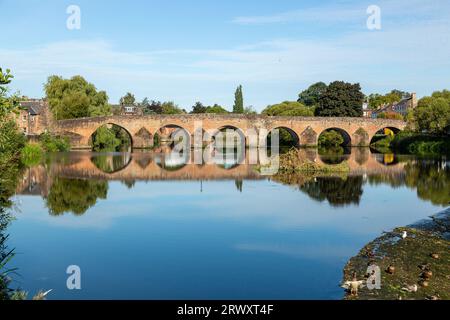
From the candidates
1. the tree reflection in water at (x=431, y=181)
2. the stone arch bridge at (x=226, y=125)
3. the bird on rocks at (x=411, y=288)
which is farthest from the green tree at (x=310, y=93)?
the bird on rocks at (x=411, y=288)

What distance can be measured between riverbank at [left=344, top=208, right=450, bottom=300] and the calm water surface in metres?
0.36

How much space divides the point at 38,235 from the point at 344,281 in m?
7.05

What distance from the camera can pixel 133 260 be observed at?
30.7 feet

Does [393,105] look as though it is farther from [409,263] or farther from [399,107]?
[409,263]

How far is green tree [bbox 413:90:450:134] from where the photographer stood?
138 ft

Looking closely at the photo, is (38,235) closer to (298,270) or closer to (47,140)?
(298,270)

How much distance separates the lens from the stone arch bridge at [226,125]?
46.2m

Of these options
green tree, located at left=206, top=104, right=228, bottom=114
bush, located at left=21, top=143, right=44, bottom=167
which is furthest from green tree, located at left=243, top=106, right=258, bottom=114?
bush, located at left=21, top=143, right=44, bottom=167

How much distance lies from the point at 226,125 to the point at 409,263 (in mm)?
41960

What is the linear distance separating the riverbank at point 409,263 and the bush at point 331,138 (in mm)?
45990

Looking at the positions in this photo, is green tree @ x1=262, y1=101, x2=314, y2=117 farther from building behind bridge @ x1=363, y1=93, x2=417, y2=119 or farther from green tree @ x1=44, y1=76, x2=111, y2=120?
green tree @ x1=44, y1=76, x2=111, y2=120

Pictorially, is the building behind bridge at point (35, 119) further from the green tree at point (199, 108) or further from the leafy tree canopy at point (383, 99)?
the leafy tree canopy at point (383, 99)
